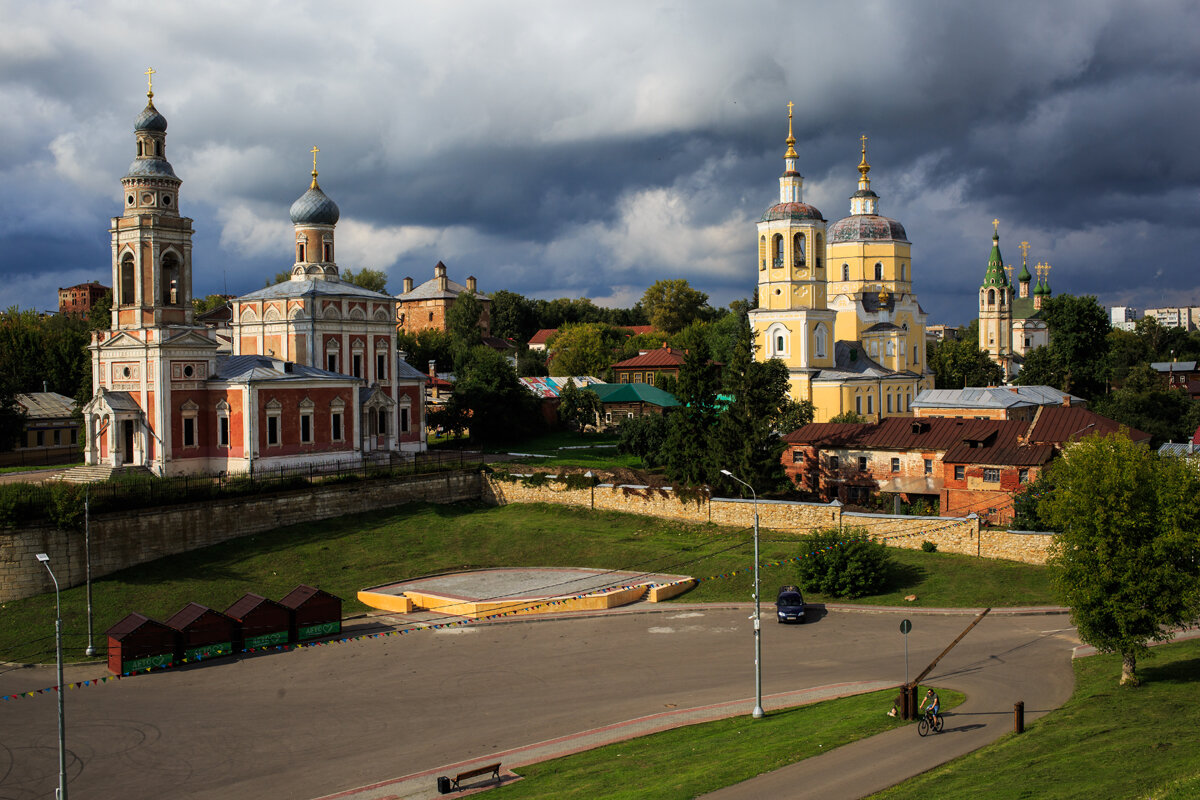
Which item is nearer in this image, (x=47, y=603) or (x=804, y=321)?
(x=47, y=603)

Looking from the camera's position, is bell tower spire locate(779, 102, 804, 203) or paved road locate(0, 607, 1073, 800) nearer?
paved road locate(0, 607, 1073, 800)

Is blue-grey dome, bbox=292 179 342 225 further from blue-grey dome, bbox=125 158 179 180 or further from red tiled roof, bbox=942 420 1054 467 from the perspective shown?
red tiled roof, bbox=942 420 1054 467

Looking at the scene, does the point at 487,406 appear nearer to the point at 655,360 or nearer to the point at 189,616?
the point at 655,360

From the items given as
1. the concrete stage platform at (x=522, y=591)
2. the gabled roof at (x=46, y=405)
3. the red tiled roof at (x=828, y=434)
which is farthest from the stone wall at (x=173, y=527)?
the gabled roof at (x=46, y=405)

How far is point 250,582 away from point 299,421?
11088 mm

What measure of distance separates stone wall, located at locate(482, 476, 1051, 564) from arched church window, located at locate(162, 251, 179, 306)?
54.3 ft

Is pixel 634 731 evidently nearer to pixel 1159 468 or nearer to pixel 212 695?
pixel 212 695

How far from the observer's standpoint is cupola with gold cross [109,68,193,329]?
4528 centimetres

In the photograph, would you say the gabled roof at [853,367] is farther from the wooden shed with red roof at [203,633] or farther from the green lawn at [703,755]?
the wooden shed with red roof at [203,633]

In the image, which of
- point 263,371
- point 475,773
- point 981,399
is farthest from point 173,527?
point 981,399

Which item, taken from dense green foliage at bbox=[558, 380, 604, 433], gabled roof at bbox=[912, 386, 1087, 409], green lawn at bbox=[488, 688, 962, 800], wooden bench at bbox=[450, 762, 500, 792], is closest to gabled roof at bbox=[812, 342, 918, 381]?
gabled roof at bbox=[912, 386, 1087, 409]

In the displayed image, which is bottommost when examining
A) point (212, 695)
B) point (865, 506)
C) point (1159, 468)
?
point (212, 695)

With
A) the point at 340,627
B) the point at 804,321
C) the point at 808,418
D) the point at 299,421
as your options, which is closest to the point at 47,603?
the point at 340,627

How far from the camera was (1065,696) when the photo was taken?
918 inches
